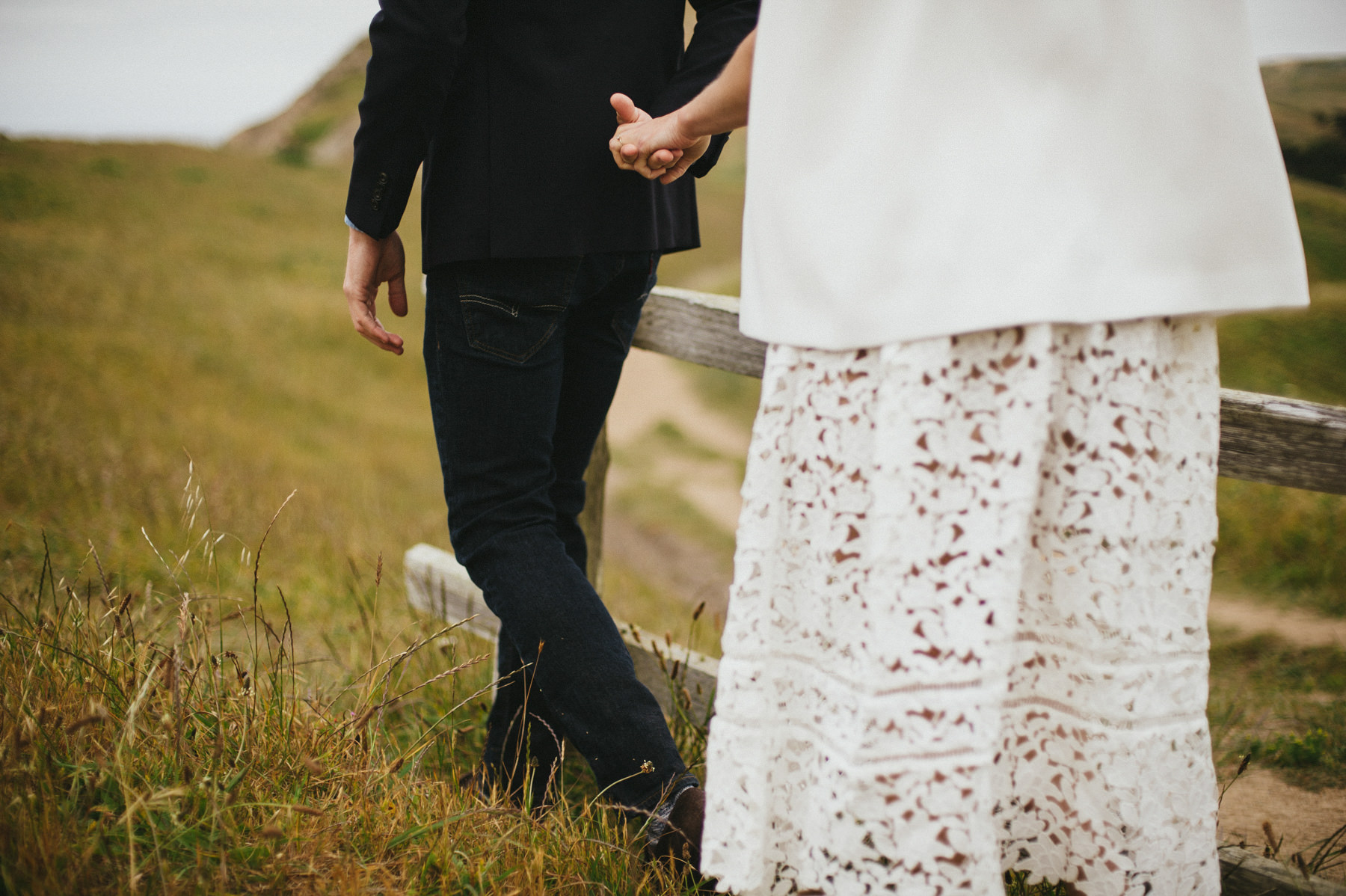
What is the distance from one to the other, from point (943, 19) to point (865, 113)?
0.14m

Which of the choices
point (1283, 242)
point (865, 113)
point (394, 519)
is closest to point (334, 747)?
point (865, 113)

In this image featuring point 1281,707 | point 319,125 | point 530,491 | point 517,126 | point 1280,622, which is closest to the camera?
point 517,126

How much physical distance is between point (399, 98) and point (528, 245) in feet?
1.05

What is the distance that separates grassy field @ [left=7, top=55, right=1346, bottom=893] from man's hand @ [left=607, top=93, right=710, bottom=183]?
1002 mm

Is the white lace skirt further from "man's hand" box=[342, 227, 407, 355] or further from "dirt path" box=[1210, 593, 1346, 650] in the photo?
"dirt path" box=[1210, 593, 1346, 650]

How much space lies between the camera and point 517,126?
54.3 inches

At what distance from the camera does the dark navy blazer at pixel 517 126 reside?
A: 4.42 feet

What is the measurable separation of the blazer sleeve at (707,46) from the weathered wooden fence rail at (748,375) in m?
0.63

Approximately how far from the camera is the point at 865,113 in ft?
3.29

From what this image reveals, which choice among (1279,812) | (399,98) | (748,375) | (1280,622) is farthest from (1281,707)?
(399,98)

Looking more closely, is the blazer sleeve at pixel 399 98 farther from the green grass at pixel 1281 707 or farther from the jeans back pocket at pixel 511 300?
the green grass at pixel 1281 707

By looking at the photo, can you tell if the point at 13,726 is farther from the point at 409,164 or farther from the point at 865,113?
the point at 865,113

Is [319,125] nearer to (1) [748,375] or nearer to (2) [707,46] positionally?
(1) [748,375]

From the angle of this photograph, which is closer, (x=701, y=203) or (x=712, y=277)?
(x=712, y=277)
